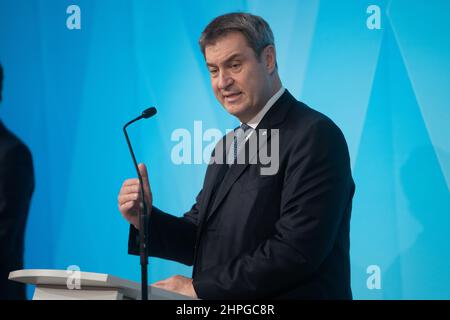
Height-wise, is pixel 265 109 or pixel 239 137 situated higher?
pixel 265 109

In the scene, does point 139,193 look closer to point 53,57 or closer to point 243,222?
point 243,222

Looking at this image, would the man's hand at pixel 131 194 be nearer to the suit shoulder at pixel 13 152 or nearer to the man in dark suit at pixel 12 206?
the man in dark suit at pixel 12 206

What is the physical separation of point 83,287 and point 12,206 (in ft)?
2.64

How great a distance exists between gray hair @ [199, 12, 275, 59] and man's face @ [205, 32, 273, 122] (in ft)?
0.05

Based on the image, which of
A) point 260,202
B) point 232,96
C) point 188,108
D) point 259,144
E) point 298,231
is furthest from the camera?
point 188,108

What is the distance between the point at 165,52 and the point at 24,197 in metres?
1.22

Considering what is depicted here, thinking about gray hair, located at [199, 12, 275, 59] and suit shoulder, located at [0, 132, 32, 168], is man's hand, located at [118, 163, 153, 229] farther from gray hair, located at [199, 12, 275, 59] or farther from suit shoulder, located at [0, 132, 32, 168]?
suit shoulder, located at [0, 132, 32, 168]

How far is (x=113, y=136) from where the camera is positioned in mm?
3359

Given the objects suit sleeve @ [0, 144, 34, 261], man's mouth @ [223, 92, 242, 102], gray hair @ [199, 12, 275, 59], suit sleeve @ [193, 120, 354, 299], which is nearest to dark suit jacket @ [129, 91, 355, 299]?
suit sleeve @ [193, 120, 354, 299]

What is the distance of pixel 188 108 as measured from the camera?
10.7 ft

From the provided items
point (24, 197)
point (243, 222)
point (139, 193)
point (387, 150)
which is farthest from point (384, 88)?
point (24, 197)

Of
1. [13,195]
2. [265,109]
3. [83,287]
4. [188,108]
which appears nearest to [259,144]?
[265,109]

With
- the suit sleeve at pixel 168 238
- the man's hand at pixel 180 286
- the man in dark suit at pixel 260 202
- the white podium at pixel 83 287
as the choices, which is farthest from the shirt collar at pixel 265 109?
the white podium at pixel 83 287

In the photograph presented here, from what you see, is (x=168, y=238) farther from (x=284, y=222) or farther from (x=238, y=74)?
(x=238, y=74)
